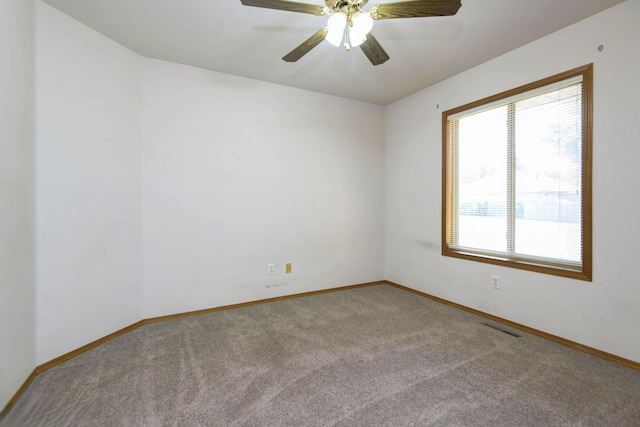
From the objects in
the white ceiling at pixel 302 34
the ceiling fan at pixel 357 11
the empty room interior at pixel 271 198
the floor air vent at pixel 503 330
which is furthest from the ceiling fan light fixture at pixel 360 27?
the floor air vent at pixel 503 330

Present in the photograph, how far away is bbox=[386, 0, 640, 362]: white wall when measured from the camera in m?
1.97

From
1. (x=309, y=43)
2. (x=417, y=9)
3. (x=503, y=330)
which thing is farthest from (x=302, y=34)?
(x=503, y=330)

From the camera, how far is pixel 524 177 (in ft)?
8.55

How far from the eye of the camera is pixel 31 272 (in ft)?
6.12

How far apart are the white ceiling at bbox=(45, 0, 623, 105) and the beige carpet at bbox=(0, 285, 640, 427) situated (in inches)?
102

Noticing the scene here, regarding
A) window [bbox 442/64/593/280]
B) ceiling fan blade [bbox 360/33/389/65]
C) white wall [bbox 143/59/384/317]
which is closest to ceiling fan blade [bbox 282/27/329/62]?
ceiling fan blade [bbox 360/33/389/65]

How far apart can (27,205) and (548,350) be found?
3.91m

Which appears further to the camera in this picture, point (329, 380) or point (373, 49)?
point (373, 49)

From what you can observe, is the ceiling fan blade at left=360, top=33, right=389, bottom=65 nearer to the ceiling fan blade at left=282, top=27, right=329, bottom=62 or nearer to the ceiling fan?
the ceiling fan

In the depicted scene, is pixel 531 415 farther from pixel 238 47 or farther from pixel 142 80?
pixel 142 80

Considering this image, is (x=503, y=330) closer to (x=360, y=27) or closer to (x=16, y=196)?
(x=360, y=27)

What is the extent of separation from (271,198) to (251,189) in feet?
0.86

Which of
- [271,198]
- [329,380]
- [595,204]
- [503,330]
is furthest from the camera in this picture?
[271,198]

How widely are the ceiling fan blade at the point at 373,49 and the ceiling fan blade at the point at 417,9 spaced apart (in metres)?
0.15
